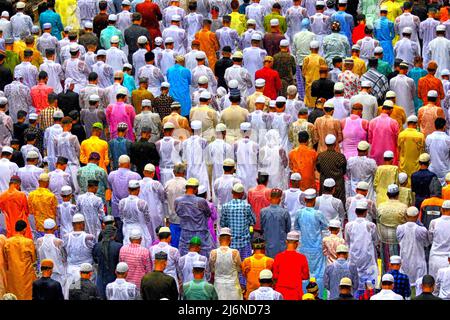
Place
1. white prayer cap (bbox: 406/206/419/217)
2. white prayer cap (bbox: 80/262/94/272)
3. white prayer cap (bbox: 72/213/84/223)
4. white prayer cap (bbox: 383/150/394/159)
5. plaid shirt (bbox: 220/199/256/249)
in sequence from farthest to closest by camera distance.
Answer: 1. white prayer cap (bbox: 383/150/394/159)
2. plaid shirt (bbox: 220/199/256/249)
3. white prayer cap (bbox: 72/213/84/223)
4. white prayer cap (bbox: 406/206/419/217)
5. white prayer cap (bbox: 80/262/94/272)

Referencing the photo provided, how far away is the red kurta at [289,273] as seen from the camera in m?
35.0

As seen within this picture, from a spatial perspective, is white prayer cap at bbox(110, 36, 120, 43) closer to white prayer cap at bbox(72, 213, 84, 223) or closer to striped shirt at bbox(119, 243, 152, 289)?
white prayer cap at bbox(72, 213, 84, 223)

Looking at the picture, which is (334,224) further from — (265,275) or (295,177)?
(265,275)

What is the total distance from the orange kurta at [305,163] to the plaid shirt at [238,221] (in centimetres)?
259

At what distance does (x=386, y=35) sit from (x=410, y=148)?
6971 millimetres

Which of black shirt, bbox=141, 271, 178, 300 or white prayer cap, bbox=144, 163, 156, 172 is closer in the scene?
black shirt, bbox=141, 271, 178, 300

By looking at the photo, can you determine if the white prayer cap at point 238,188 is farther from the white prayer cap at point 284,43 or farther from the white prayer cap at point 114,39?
the white prayer cap at point 114,39

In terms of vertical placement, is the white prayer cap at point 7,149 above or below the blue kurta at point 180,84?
below

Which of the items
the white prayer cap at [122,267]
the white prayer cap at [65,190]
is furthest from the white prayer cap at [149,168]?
the white prayer cap at [122,267]

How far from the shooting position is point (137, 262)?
35500 millimetres

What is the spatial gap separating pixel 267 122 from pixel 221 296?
608cm

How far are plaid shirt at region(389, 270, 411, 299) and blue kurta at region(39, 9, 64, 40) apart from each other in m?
15.3

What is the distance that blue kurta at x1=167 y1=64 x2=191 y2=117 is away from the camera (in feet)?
141

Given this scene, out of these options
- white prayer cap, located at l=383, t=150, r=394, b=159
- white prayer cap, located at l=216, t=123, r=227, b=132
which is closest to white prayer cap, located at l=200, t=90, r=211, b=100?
white prayer cap, located at l=216, t=123, r=227, b=132
